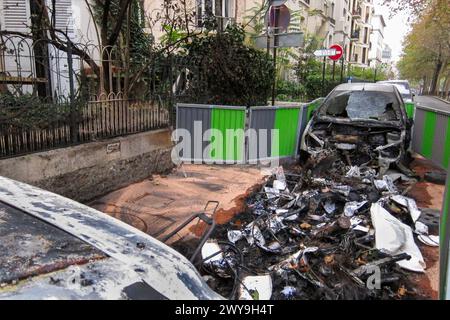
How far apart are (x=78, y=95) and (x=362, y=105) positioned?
5862 millimetres

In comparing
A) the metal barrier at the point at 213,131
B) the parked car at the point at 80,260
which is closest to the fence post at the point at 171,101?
the metal barrier at the point at 213,131

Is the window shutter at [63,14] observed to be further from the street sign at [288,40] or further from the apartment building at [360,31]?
the apartment building at [360,31]

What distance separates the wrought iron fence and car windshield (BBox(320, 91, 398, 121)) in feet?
10.1

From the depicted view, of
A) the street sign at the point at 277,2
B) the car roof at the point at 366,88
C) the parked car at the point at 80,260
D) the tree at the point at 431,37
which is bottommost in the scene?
the parked car at the point at 80,260

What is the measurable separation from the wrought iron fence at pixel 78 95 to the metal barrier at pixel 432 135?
5.17 m

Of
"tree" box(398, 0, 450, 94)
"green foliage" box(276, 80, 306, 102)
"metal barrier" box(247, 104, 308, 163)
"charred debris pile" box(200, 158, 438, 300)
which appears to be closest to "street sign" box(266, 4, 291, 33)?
"metal barrier" box(247, 104, 308, 163)

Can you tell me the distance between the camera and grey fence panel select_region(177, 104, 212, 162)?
7.86 m

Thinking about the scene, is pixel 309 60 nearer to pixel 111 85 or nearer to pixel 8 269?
pixel 111 85

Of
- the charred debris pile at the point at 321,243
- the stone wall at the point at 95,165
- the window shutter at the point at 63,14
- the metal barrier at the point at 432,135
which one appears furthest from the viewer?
the window shutter at the point at 63,14

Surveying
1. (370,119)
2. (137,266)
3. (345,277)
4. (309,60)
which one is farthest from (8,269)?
(309,60)

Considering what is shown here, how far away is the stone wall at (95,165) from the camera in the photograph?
16.8ft

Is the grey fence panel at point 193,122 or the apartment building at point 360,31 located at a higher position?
the apartment building at point 360,31

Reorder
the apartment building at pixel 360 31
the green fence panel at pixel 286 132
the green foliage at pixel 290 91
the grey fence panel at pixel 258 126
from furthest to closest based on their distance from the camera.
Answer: the apartment building at pixel 360 31, the green foliage at pixel 290 91, the green fence panel at pixel 286 132, the grey fence panel at pixel 258 126

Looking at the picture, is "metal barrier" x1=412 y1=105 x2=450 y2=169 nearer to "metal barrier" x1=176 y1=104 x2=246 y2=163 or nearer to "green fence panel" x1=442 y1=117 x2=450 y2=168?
"green fence panel" x1=442 y1=117 x2=450 y2=168
